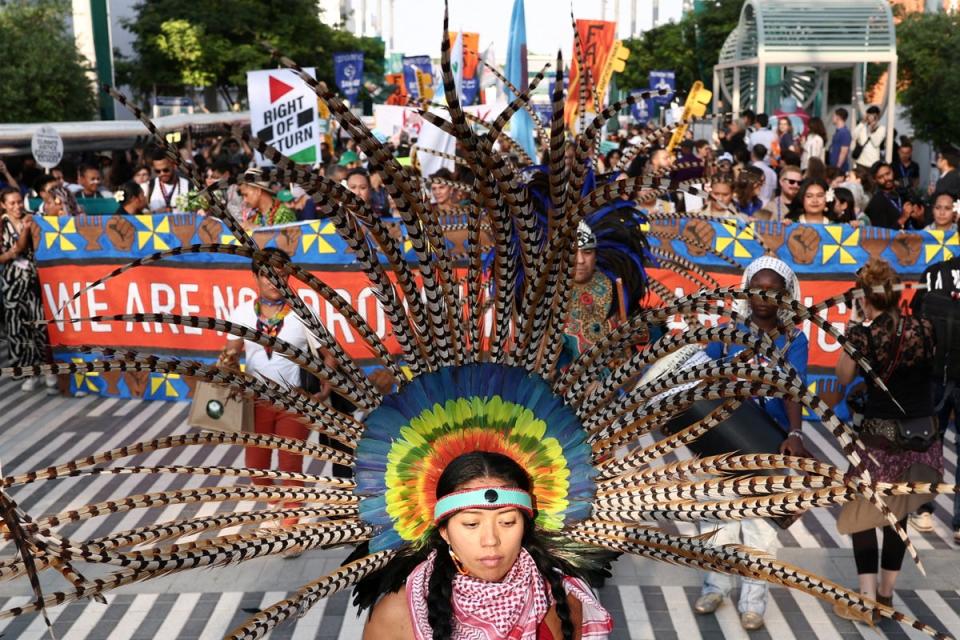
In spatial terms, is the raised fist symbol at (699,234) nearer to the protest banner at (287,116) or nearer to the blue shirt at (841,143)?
the protest banner at (287,116)

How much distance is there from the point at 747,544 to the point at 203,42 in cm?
4455

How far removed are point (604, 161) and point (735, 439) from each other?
10.5m

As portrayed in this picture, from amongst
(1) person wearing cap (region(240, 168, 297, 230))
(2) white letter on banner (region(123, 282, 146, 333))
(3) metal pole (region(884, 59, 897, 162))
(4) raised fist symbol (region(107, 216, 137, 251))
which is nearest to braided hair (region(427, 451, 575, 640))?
(1) person wearing cap (region(240, 168, 297, 230))

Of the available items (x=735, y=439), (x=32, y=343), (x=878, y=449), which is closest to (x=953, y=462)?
(x=878, y=449)

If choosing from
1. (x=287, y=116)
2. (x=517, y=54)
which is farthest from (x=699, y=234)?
(x=517, y=54)

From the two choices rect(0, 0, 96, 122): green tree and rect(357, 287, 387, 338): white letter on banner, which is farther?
rect(0, 0, 96, 122): green tree

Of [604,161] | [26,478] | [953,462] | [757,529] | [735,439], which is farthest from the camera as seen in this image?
[604,161]

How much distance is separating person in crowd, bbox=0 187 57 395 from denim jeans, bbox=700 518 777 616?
6353 millimetres

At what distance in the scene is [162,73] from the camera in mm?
46781

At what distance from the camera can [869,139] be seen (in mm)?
18031

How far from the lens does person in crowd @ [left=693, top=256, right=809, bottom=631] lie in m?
5.01

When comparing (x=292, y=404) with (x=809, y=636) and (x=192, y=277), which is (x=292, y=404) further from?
(x=192, y=277)

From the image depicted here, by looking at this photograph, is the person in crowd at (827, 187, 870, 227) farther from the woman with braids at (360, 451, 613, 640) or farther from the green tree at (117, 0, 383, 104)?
the green tree at (117, 0, 383, 104)

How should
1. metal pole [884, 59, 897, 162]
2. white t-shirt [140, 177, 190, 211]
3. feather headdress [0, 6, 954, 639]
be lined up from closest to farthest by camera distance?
feather headdress [0, 6, 954, 639] < white t-shirt [140, 177, 190, 211] < metal pole [884, 59, 897, 162]
